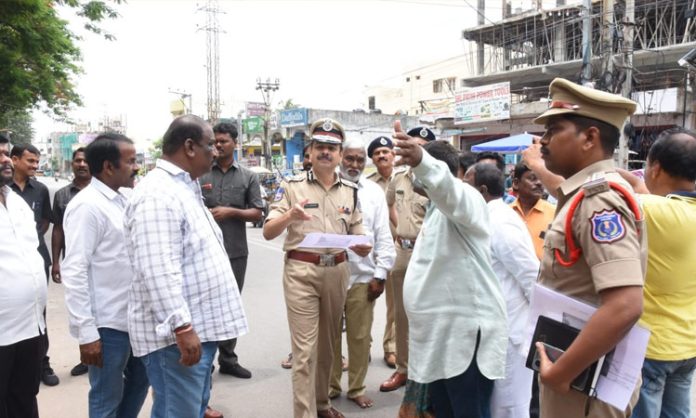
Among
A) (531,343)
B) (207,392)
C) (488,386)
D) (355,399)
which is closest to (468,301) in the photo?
(488,386)

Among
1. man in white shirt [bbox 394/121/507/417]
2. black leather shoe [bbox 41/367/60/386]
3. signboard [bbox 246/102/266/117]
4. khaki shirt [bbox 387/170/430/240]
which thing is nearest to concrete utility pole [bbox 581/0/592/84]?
khaki shirt [bbox 387/170/430/240]

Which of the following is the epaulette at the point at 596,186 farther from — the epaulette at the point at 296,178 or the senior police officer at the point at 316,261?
the epaulette at the point at 296,178

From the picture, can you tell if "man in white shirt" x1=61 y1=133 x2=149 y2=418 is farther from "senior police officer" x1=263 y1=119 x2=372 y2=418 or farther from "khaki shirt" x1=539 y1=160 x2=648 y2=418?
"khaki shirt" x1=539 y1=160 x2=648 y2=418

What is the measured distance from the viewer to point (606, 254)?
1.44 metres

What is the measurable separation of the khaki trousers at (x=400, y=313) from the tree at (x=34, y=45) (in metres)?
6.25

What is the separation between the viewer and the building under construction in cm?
1400

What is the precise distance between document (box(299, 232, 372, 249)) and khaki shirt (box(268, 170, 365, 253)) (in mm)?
114

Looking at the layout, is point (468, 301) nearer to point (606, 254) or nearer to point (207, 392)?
point (606, 254)

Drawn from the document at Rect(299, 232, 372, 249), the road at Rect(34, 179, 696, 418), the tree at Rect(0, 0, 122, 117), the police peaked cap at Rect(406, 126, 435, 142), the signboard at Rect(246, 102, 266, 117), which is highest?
the signboard at Rect(246, 102, 266, 117)

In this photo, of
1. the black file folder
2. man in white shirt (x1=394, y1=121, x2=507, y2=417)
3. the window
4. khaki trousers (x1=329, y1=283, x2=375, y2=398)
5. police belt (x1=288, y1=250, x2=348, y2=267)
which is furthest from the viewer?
the window

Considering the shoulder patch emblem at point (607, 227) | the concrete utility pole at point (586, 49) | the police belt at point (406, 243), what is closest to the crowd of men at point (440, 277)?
the shoulder patch emblem at point (607, 227)

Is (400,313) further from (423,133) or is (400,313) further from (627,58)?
(627,58)

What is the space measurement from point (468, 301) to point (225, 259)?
1173mm

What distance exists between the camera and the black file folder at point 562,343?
60.3 inches
